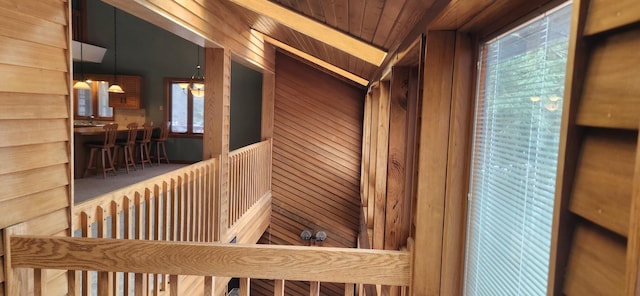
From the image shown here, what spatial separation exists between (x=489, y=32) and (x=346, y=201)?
6191 mm

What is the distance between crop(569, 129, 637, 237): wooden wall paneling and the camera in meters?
0.57

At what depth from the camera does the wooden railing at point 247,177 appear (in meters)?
5.22

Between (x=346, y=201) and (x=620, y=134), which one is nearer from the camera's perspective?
(x=620, y=134)

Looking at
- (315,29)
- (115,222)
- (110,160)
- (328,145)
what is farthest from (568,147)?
(110,160)

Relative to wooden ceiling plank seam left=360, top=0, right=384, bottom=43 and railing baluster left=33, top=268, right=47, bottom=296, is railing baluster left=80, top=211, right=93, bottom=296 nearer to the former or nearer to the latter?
railing baluster left=33, top=268, right=47, bottom=296

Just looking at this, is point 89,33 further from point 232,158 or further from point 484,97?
point 484,97

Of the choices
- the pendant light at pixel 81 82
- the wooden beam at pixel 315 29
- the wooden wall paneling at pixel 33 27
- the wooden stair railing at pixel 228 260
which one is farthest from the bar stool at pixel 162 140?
the wooden stair railing at pixel 228 260

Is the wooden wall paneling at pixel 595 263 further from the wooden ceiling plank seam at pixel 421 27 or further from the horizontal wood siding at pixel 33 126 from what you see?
the horizontal wood siding at pixel 33 126

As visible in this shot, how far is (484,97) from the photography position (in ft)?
4.88

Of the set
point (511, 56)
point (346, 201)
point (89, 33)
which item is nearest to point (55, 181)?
point (511, 56)

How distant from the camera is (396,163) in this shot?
3033 millimetres

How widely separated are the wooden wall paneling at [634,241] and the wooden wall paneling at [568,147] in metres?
0.15

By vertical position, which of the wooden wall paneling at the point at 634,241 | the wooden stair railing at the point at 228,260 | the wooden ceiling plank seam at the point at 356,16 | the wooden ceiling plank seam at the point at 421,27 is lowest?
the wooden stair railing at the point at 228,260

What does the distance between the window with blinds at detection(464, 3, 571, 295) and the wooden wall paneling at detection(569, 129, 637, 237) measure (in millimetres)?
256
